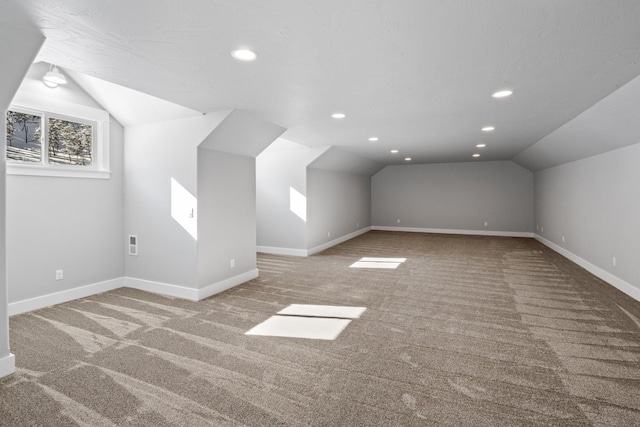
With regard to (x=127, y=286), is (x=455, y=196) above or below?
above

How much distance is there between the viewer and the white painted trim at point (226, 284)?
4433 millimetres

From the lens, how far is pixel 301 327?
344 centimetres

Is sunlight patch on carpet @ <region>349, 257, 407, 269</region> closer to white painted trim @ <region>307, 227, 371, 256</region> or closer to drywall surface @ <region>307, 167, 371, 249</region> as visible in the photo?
white painted trim @ <region>307, 227, 371, 256</region>

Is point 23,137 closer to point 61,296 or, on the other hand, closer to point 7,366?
point 61,296

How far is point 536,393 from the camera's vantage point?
2.26 metres

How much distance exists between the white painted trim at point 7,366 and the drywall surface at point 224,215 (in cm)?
204

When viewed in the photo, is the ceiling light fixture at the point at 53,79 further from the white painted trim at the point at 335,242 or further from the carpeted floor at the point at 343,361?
the white painted trim at the point at 335,242

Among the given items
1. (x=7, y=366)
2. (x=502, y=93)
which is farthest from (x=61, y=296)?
(x=502, y=93)

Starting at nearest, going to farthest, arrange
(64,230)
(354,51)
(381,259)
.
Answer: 1. (354,51)
2. (64,230)
3. (381,259)

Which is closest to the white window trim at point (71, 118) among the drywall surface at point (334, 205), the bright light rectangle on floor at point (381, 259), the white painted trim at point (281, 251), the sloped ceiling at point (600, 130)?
the white painted trim at point (281, 251)

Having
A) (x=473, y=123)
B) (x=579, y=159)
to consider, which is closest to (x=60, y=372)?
(x=473, y=123)

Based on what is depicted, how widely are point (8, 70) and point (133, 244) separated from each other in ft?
10.4

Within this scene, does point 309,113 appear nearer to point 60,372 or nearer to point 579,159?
point 60,372

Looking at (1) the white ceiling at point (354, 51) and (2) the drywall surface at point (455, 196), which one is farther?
(2) the drywall surface at point (455, 196)
